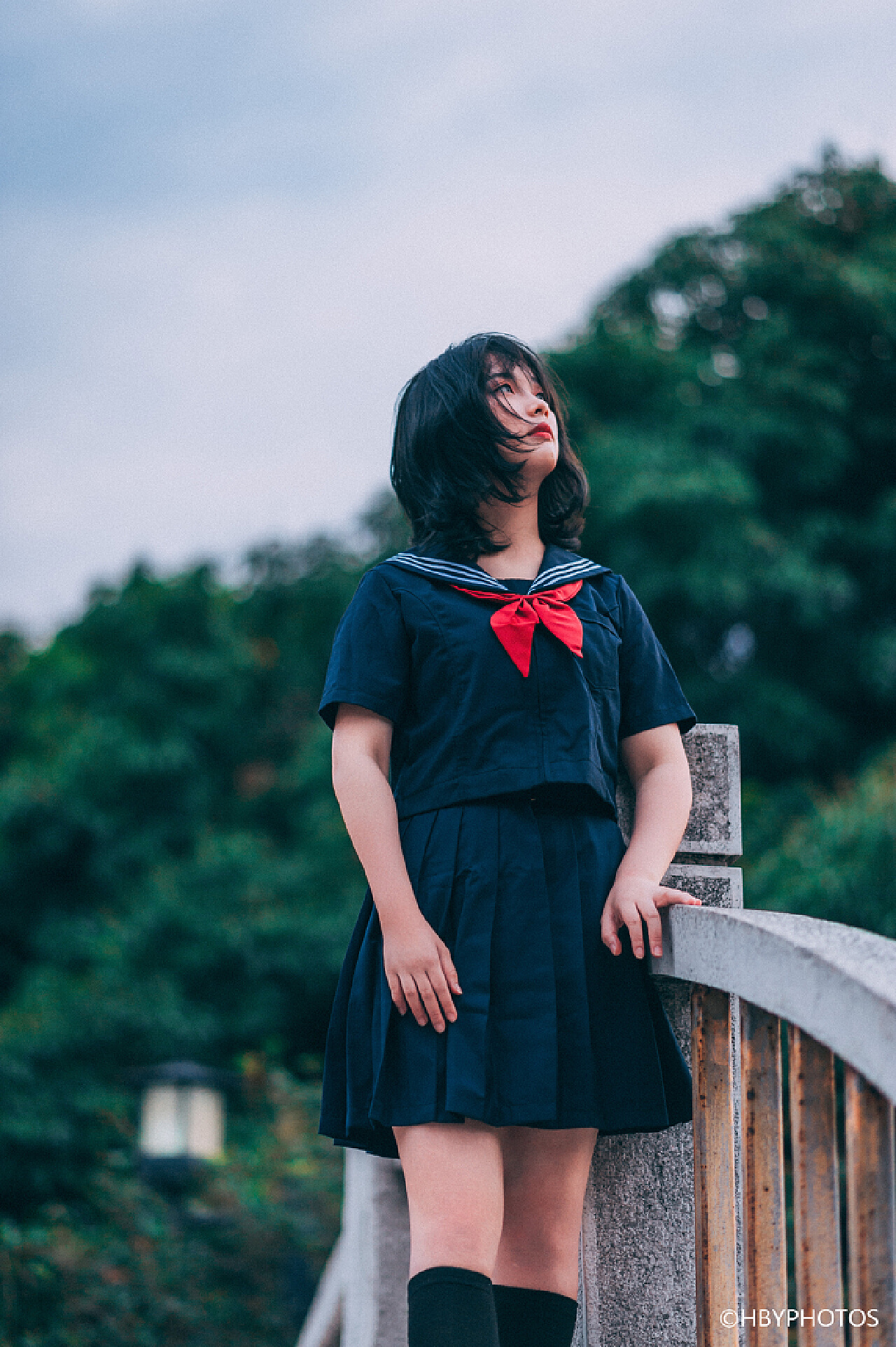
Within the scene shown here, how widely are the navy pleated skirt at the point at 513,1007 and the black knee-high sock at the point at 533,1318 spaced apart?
0.23 metres

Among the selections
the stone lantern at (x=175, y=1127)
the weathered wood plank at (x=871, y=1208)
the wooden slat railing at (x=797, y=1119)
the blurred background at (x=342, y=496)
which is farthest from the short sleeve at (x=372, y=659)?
the stone lantern at (x=175, y=1127)

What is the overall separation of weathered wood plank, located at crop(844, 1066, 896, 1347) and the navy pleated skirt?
0.49m

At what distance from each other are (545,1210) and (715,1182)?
0.82ft

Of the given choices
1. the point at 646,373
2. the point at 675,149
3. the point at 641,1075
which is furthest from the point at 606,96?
the point at 641,1075

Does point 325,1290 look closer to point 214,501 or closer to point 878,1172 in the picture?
point 878,1172

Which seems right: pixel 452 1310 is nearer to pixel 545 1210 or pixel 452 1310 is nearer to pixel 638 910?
pixel 545 1210

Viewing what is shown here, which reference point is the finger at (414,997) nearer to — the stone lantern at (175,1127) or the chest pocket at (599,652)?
the chest pocket at (599,652)

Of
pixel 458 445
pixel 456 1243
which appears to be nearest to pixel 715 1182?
pixel 456 1243

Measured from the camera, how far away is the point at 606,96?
31.7 ft

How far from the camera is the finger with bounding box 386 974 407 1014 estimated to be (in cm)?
154

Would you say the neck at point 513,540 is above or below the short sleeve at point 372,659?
above

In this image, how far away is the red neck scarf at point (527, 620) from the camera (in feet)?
5.38

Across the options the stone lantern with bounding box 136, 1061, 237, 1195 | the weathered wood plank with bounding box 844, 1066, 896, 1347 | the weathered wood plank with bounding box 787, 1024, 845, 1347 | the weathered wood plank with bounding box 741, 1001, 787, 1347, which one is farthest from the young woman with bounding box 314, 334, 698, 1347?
the stone lantern with bounding box 136, 1061, 237, 1195

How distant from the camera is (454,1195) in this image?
1.48 metres
